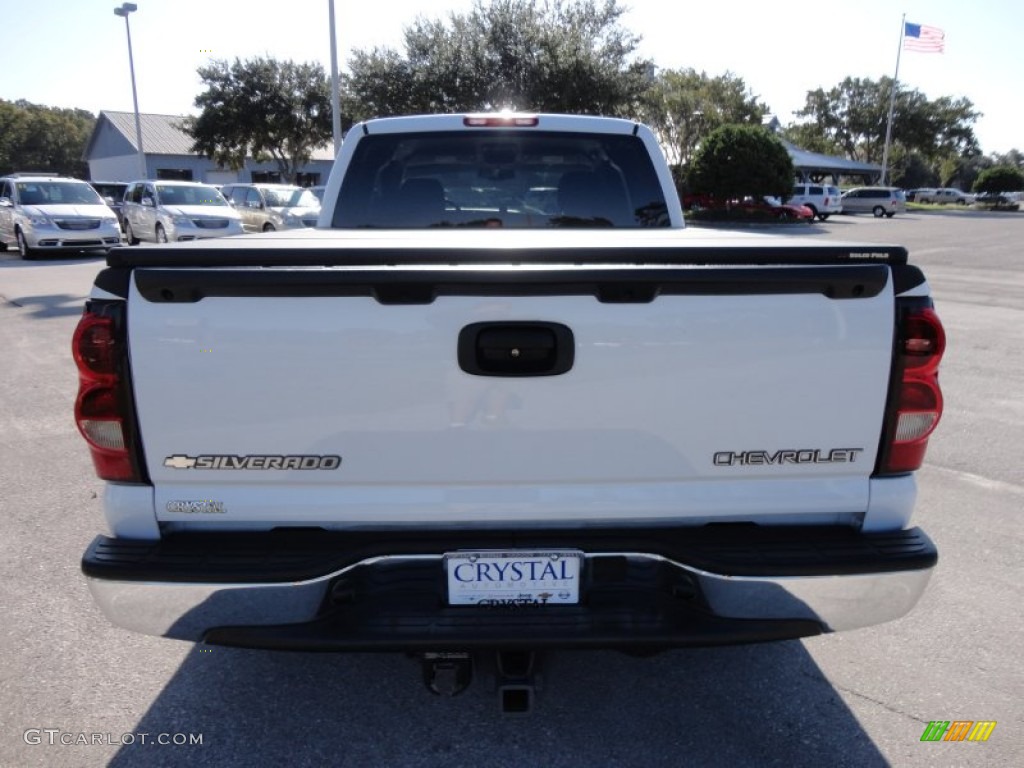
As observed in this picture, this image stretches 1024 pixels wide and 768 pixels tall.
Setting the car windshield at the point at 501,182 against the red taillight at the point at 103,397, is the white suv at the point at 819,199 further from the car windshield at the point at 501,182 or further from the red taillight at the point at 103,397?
Result: the red taillight at the point at 103,397

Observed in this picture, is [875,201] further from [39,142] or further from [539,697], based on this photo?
[39,142]

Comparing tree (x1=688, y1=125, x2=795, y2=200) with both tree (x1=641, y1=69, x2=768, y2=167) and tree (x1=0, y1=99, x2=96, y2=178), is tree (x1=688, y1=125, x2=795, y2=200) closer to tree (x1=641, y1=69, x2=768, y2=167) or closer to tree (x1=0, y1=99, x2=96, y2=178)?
tree (x1=641, y1=69, x2=768, y2=167)

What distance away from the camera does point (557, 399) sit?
2082 millimetres

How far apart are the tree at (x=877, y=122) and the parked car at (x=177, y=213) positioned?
70993mm

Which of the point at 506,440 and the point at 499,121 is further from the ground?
the point at 499,121

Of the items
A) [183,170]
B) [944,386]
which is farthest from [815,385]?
[183,170]

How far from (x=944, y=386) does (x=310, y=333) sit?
7.09 metres

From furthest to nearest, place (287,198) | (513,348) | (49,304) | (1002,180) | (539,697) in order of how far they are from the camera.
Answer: (1002,180) < (287,198) < (49,304) < (539,697) < (513,348)

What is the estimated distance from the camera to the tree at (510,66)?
2798 cm

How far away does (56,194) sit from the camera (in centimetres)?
1856

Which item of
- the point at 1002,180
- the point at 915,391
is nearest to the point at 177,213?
the point at 915,391

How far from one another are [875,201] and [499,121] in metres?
50.0

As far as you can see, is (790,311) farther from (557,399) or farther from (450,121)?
(450,121)

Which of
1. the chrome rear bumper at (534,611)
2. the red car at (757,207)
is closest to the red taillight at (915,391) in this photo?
the chrome rear bumper at (534,611)
